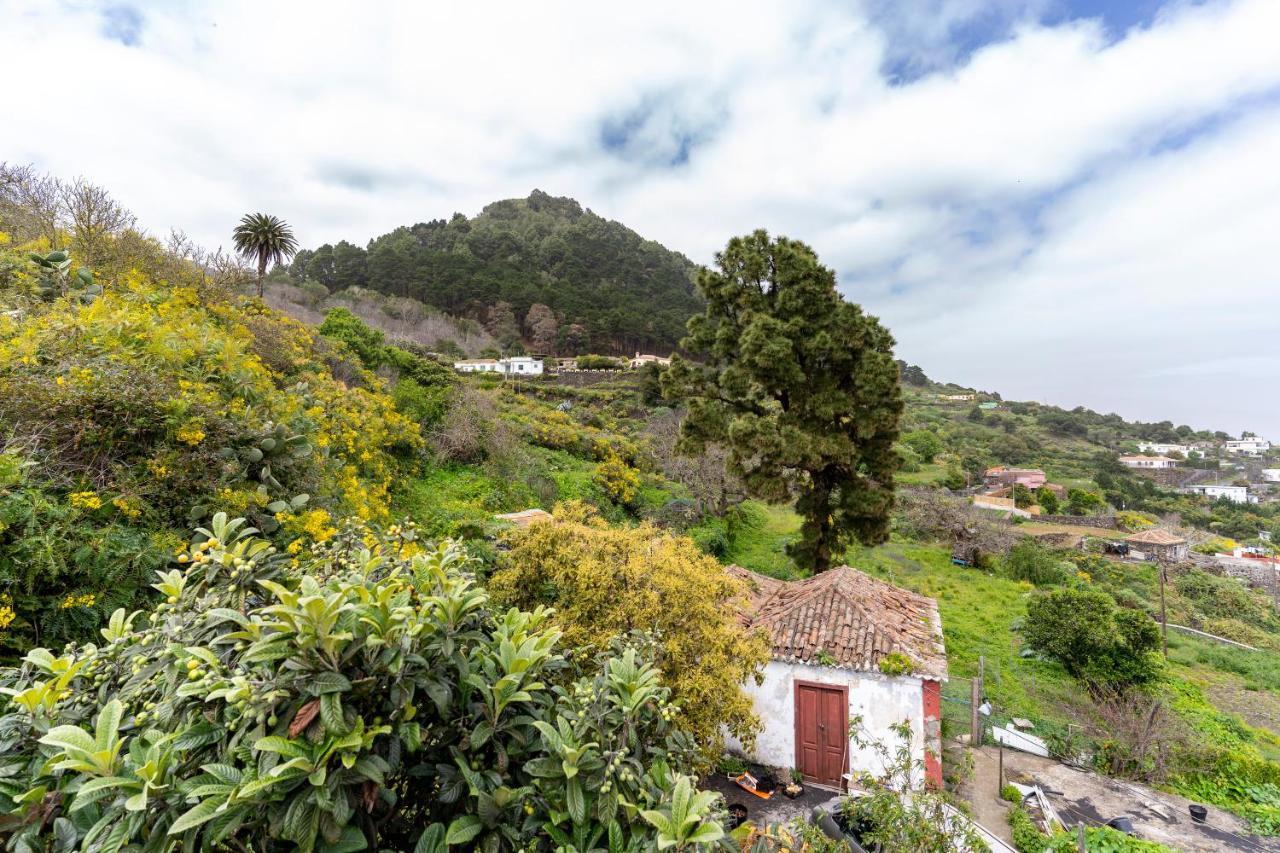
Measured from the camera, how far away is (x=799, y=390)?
1255 cm

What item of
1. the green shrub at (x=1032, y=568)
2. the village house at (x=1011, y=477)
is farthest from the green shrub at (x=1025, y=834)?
the village house at (x=1011, y=477)

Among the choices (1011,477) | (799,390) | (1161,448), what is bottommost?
(1011,477)

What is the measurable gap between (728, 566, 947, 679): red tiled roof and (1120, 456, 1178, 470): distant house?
234ft

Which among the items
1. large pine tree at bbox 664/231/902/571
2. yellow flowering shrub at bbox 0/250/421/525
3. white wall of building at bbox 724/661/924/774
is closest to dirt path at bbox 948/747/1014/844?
white wall of building at bbox 724/661/924/774

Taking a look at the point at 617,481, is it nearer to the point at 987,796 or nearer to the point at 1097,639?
the point at 987,796

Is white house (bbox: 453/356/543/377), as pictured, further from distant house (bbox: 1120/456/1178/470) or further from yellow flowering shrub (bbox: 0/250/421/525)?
distant house (bbox: 1120/456/1178/470)

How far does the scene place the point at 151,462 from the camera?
4.94 meters

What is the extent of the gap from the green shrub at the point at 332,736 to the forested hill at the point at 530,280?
46985 mm

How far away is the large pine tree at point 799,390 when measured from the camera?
468 inches

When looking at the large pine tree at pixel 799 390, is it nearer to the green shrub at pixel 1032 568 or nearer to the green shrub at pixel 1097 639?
the green shrub at pixel 1097 639

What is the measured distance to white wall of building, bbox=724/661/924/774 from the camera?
748 cm

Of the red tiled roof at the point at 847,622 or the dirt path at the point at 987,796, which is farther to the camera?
the red tiled roof at the point at 847,622

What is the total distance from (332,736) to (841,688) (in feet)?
25.9

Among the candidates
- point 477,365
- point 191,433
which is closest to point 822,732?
point 191,433
